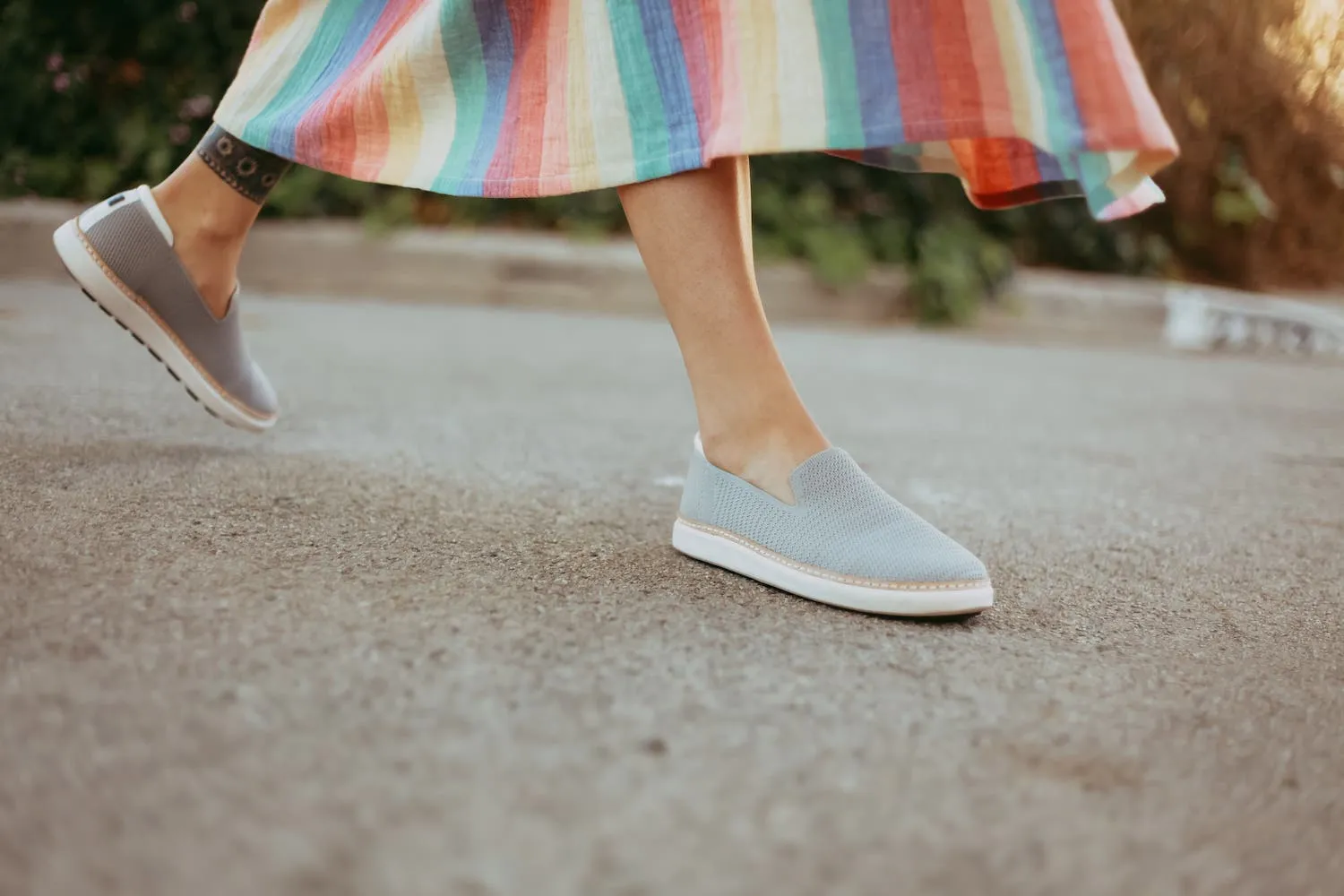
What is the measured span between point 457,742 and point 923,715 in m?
0.25

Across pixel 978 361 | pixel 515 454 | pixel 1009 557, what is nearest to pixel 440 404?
pixel 515 454

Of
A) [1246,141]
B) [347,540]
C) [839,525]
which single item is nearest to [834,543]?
[839,525]

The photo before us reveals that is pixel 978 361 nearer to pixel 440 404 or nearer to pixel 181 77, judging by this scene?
pixel 440 404

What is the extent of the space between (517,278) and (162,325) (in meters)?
2.26

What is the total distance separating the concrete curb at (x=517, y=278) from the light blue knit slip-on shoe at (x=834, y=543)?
97.7 inches

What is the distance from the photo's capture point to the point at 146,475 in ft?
3.19

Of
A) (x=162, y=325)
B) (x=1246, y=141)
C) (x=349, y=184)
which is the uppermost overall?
(x=162, y=325)

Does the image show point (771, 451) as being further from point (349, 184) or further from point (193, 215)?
point (349, 184)

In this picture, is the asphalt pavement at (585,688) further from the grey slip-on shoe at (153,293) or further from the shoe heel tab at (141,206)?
the shoe heel tab at (141,206)

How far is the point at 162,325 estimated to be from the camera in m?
1.04

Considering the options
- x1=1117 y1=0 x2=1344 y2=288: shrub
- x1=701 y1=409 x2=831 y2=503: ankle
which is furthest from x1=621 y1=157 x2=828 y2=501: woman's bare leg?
x1=1117 y1=0 x2=1344 y2=288: shrub

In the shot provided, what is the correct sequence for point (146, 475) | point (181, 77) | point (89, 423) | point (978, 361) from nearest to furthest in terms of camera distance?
1. point (146, 475)
2. point (89, 423)
3. point (978, 361)
4. point (181, 77)

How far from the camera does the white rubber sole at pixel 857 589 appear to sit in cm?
76

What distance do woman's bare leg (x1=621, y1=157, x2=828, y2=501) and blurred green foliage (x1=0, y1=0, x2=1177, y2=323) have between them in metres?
2.63
